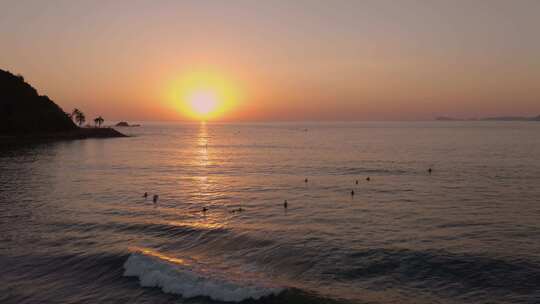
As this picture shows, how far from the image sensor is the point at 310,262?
24.2 metres

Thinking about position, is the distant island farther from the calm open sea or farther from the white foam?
the white foam

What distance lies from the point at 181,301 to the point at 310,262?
28.1 ft

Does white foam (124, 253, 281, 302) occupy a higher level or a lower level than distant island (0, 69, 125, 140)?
lower

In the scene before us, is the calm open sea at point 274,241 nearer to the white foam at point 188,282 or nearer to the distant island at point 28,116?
the white foam at point 188,282

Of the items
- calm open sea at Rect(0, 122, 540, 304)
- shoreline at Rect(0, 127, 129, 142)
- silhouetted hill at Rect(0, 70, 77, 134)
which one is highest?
silhouetted hill at Rect(0, 70, 77, 134)

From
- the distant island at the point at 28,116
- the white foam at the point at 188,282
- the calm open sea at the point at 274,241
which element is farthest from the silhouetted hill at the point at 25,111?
the white foam at the point at 188,282

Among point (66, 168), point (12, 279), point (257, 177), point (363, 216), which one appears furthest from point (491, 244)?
point (66, 168)

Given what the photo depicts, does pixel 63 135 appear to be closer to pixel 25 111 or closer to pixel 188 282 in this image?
pixel 25 111

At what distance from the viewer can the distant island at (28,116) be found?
15025cm

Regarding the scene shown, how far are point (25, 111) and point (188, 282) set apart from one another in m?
171

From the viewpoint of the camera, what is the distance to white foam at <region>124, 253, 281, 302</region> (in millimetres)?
19281

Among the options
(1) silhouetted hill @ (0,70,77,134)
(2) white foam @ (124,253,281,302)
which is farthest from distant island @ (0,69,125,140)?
(2) white foam @ (124,253,281,302)

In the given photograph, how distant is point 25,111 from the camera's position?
160m

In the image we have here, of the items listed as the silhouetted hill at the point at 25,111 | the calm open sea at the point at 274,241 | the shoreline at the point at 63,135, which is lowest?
the calm open sea at the point at 274,241
